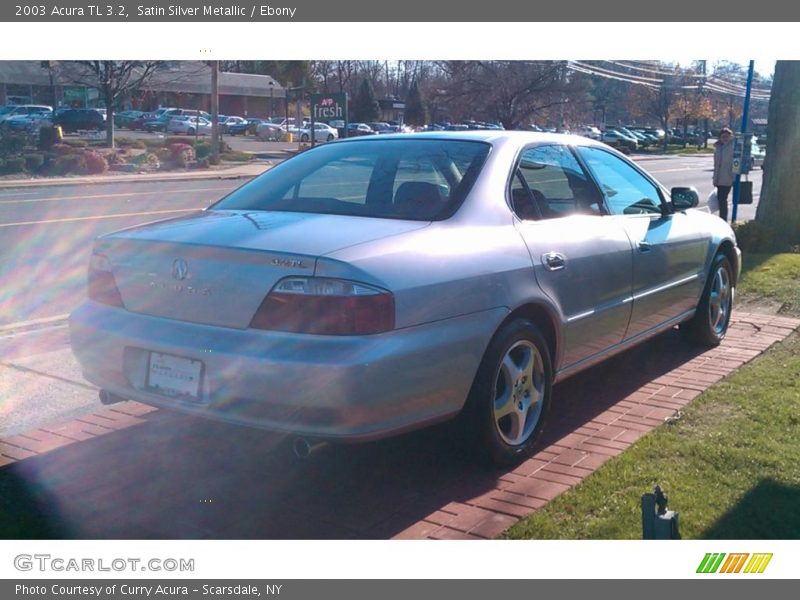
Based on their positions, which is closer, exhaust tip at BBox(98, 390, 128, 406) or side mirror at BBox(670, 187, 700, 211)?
exhaust tip at BBox(98, 390, 128, 406)

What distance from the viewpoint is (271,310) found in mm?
3627

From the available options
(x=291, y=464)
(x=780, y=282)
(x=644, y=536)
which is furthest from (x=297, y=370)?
(x=780, y=282)

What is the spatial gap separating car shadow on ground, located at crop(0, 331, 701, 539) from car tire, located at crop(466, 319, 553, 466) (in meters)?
0.13

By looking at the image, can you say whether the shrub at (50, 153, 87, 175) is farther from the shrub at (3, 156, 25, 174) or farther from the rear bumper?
the rear bumper

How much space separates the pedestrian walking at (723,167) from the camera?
49.4 feet

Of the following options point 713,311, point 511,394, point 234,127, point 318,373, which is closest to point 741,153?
point 713,311

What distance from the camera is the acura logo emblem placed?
3862mm

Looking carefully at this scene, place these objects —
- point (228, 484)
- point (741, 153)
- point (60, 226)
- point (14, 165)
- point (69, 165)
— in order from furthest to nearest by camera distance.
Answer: point (69, 165) < point (14, 165) < point (741, 153) < point (60, 226) < point (228, 484)

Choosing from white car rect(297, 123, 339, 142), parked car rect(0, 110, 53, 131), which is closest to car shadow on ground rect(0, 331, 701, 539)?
parked car rect(0, 110, 53, 131)

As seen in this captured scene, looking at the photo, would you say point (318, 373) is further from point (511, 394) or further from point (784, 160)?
point (784, 160)

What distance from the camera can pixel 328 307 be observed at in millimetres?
3557

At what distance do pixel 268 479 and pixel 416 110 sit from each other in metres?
53.1

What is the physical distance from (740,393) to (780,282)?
3.87 meters
